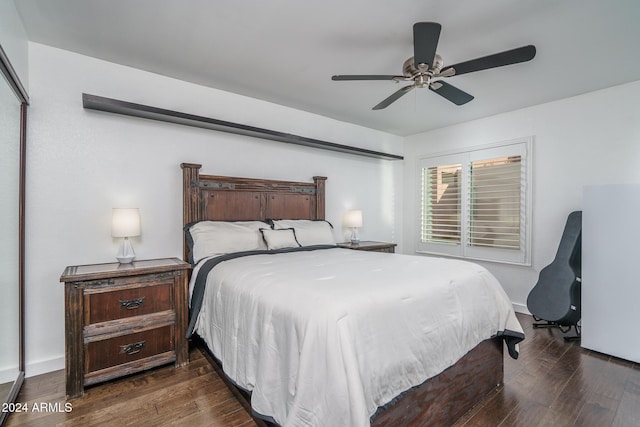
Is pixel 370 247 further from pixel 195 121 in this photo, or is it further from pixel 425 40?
pixel 425 40

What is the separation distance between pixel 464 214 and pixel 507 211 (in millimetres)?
572

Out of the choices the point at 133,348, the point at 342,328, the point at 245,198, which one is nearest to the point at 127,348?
the point at 133,348

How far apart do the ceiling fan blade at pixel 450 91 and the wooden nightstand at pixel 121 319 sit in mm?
2519

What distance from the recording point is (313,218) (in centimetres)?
410

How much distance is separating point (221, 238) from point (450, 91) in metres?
2.39

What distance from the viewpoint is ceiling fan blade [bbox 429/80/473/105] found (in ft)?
7.80

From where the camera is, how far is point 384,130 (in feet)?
16.4

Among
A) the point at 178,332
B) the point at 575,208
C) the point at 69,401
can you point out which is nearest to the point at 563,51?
the point at 575,208

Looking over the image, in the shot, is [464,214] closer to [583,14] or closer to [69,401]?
[583,14]

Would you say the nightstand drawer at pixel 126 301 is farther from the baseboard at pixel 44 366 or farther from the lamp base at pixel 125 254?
the baseboard at pixel 44 366

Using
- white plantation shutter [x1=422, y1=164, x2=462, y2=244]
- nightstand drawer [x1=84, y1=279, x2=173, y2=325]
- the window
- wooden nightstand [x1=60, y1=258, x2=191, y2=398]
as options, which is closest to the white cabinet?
the window

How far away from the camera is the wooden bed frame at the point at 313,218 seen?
1.61m

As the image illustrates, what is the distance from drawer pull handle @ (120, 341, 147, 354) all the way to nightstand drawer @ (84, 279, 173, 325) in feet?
0.71

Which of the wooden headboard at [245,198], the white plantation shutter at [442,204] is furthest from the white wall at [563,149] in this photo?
the wooden headboard at [245,198]
